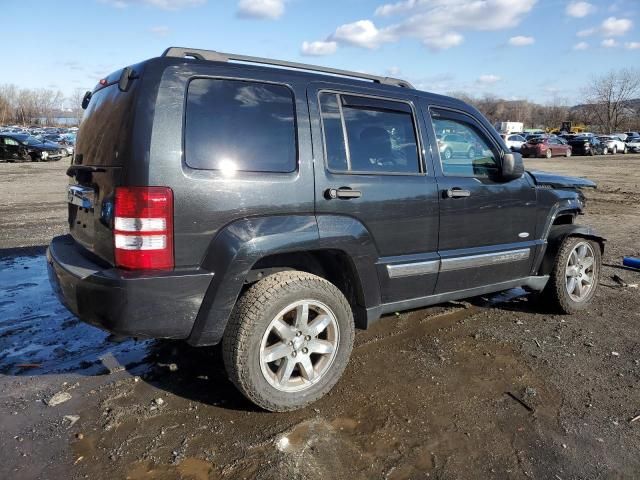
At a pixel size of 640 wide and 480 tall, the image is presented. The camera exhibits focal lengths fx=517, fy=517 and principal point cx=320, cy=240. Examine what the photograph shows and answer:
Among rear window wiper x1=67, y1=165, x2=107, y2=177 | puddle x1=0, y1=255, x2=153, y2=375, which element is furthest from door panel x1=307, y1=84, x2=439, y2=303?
puddle x1=0, y1=255, x2=153, y2=375

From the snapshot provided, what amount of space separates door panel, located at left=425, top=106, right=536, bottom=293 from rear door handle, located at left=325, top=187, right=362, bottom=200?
83cm

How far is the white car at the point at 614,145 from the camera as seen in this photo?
4425cm

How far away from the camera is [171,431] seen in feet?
9.87

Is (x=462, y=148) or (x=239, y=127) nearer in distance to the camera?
(x=239, y=127)

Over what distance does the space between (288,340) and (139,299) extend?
0.94 metres

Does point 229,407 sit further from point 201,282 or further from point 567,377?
point 567,377

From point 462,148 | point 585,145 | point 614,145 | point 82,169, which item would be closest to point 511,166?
point 462,148

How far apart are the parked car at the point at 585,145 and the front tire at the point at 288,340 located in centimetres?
4427

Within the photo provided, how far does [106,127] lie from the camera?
310 cm

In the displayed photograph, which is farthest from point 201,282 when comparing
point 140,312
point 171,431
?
point 171,431

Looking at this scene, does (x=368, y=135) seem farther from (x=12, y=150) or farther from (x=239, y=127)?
(x=12, y=150)

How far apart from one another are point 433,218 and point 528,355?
1395 mm

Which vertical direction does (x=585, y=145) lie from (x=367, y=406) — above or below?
above

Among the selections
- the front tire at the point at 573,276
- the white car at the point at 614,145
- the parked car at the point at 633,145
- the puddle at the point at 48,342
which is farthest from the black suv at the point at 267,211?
the parked car at the point at 633,145
